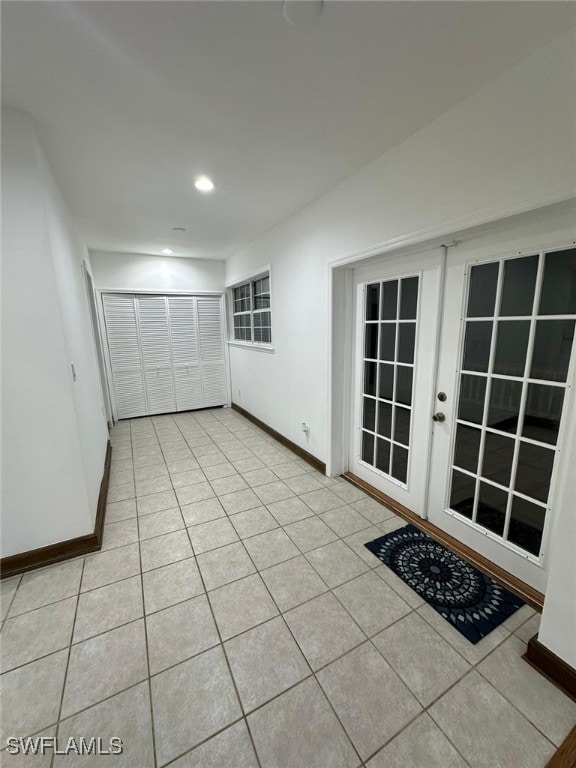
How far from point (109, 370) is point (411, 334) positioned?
447 cm

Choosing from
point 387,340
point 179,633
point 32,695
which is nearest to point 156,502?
point 179,633

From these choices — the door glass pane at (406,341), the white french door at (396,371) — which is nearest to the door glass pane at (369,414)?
the white french door at (396,371)

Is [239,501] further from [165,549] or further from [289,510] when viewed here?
[165,549]

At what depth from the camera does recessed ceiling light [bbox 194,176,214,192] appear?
2.34 metres

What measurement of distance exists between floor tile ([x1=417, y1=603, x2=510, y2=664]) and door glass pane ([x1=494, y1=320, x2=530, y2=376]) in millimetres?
1305

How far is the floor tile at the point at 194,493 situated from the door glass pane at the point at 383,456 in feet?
A: 4.98

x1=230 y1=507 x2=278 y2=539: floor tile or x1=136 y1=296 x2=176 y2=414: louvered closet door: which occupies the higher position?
x1=136 y1=296 x2=176 y2=414: louvered closet door

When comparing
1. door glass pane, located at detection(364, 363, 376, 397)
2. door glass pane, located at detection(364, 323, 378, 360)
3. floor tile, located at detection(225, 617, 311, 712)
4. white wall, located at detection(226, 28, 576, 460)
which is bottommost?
floor tile, located at detection(225, 617, 311, 712)

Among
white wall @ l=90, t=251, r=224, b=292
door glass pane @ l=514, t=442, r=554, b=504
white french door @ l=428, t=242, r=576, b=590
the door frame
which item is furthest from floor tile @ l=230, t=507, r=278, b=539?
white wall @ l=90, t=251, r=224, b=292

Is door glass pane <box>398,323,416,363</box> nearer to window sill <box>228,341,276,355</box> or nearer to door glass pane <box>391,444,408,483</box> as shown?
door glass pane <box>391,444,408,483</box>

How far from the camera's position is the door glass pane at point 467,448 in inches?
74.6

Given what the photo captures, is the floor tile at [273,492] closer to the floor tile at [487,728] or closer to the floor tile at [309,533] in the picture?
the floor tile at [309,533]

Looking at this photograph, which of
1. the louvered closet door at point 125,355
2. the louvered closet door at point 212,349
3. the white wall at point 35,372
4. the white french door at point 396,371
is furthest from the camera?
the louvered closet door at point 212,349

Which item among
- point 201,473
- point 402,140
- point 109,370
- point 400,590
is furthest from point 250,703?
point 109,370
